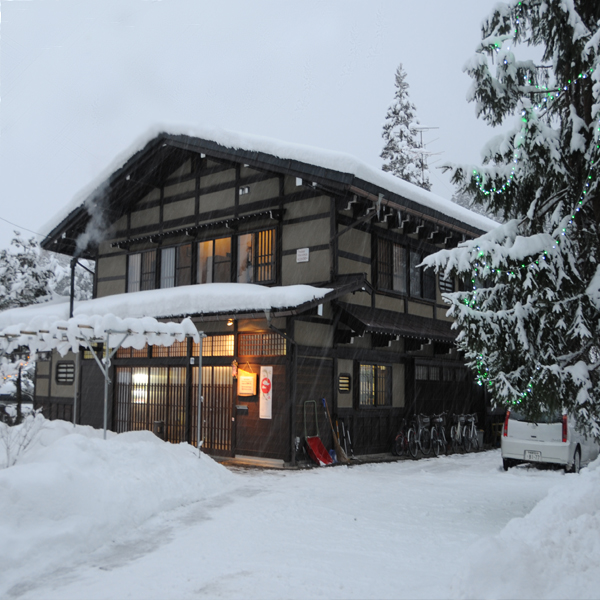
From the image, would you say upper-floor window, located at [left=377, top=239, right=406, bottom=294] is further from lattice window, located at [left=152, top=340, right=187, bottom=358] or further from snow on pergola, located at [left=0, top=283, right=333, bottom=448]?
lattice window, located at [left=152, top=340, right=187, bottom=358]

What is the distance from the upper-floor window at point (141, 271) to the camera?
18484 millimetres

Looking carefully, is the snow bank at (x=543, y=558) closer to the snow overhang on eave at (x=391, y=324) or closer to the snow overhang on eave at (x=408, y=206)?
the snow overhang on eave at (x=391, y=324)

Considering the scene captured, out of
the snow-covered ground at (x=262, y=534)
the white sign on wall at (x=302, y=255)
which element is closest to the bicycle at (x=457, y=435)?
the snow-covered ground at (x=262, y=534)

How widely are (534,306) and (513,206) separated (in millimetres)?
1607

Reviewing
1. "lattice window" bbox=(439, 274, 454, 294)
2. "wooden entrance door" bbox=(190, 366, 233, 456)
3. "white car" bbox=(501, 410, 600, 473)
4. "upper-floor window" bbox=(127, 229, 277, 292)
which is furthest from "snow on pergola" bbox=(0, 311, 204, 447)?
"lattice window" bbox=(439, 274, 454, 294)

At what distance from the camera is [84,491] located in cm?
758

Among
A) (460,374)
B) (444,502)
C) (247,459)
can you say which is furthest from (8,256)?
(444,502)

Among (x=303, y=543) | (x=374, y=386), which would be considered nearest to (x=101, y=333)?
(x=303, y=543)

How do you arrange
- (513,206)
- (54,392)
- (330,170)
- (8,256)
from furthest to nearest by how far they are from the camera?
(8,256) < (54,392) < (330,170) < (513,206)

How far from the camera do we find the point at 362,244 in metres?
15.2

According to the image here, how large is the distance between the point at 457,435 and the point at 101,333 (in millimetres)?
10408

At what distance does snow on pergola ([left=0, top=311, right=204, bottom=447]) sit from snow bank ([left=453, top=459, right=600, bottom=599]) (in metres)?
7.90

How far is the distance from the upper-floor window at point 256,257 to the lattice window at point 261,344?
1599mm

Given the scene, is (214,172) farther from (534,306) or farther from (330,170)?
(534,306)
